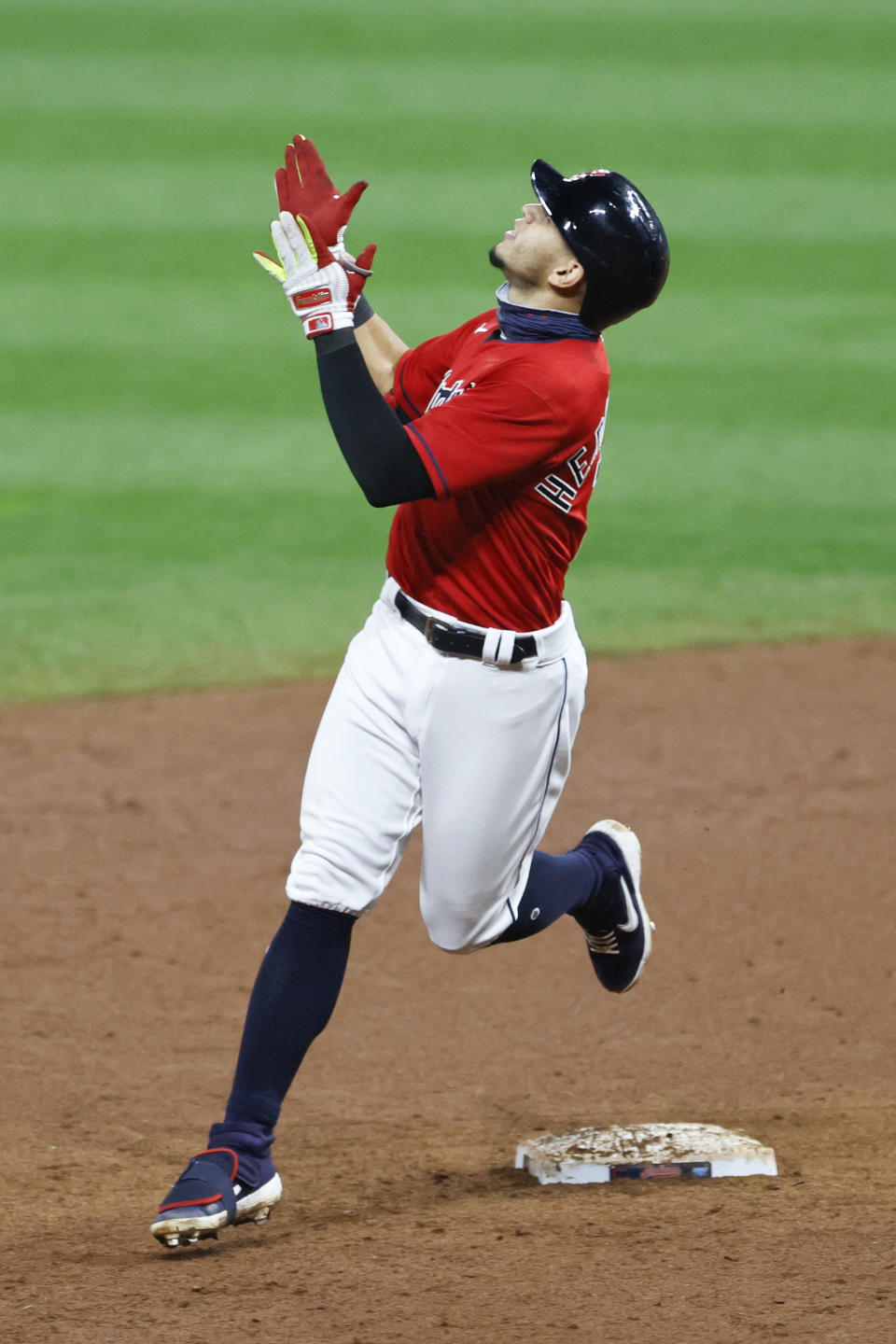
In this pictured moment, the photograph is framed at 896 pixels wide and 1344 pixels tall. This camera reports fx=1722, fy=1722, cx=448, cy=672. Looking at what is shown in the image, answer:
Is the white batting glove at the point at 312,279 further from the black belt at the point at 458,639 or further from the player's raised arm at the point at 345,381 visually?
the black belt at the point at 458,639

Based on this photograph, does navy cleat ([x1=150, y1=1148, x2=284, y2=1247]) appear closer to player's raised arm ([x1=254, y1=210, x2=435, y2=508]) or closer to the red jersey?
the red jersey

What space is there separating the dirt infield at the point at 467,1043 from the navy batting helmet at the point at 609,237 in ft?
5.58

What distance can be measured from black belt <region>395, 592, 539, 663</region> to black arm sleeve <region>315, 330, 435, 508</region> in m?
0.29

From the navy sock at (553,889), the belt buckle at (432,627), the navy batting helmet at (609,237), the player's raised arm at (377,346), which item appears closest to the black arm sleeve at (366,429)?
the belt buckle at (432,627)

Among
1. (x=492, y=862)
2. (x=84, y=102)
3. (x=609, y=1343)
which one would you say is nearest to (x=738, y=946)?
(x=492, y=862)

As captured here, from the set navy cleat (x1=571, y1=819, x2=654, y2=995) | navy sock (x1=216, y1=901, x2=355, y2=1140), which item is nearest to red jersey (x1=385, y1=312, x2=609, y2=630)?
navy sock (x1=216, y1=901, x2=355, y2=1140)

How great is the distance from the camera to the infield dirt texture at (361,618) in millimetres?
3125

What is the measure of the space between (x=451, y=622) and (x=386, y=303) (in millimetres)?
7001

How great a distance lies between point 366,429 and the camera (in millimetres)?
2938

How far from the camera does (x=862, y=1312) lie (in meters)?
2.79

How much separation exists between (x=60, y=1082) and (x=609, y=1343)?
1.58 metres

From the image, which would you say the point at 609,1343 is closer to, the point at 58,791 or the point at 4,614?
the point at 58,791

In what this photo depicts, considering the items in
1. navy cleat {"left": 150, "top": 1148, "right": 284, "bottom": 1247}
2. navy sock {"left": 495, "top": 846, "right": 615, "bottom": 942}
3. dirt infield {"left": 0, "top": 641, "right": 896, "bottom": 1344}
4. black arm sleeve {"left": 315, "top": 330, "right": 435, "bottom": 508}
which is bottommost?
dirt infield {"left": 0, "top": 641, "right": 896, "bottom": 1344}

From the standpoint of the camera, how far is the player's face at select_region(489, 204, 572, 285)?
3111mm
